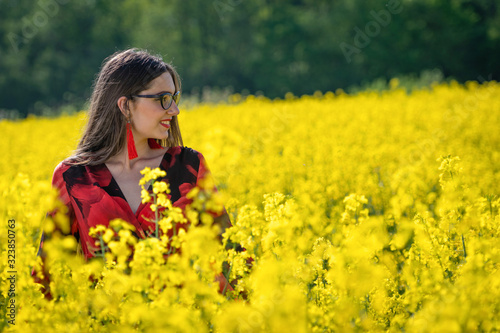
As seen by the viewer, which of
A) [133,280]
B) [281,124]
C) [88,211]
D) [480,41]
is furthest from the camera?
[480,41]

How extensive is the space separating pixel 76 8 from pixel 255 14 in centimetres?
1029

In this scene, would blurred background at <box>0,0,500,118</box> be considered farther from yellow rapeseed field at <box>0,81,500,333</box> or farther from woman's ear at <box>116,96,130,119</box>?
yellow rapeseed field at <box>0,81,500,333</box>

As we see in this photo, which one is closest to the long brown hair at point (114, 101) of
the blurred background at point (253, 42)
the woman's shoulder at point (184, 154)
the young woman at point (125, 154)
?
the young woman at point (125, 154)

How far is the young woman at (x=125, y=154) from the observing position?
255 centimetres

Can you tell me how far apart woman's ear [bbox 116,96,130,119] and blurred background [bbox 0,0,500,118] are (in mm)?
23871

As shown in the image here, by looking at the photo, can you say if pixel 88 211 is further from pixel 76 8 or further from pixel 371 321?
pixel 76 8

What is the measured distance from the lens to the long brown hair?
2.67 metres

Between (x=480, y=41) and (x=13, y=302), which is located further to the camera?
(x=480, y=41)

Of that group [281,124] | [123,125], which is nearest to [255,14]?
[281,124]

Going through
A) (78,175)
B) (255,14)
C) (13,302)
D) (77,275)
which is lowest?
(13,302)

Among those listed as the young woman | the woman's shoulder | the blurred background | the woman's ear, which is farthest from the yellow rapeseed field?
the blurred background

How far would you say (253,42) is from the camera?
31.8 meters

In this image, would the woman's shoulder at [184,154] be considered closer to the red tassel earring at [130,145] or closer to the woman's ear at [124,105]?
the red tassel earring at [130,145]

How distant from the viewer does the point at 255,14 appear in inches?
1254
